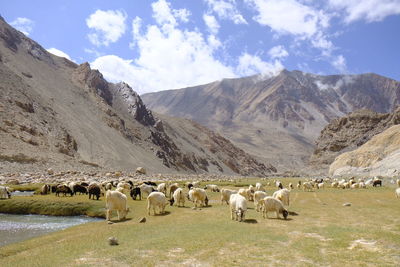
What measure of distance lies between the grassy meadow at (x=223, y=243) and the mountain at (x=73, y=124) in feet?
181

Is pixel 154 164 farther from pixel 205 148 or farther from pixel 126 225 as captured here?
pixel 126 225

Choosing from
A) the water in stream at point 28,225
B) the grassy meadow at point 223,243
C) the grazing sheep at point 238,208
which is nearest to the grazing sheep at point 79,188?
the water in stream at point 28,225

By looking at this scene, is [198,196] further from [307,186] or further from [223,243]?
[307,186]

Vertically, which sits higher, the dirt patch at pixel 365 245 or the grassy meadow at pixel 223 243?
the dirt patch at pixel 365 245

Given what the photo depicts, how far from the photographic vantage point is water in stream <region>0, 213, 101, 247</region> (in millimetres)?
21438

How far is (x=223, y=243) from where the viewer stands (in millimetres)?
14992

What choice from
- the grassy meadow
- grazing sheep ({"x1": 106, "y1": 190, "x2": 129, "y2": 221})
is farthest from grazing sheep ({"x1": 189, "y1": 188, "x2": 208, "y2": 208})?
grazing sheep ({"x1": 106, "y1": 190, "x2": 129, "y2": 221})

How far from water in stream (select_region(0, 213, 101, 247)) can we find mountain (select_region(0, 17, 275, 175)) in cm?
4217

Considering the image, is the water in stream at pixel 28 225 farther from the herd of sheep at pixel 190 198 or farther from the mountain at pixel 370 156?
the mountain at pixel 370 156

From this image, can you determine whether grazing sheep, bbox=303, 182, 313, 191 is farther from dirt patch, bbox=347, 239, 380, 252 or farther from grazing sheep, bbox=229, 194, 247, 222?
dirt patch, bbox=347, 239, 380, 252

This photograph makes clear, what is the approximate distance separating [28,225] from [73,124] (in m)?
85.5

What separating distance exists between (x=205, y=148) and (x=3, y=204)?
159710 mm

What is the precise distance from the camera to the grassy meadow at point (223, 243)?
12773 millimetres

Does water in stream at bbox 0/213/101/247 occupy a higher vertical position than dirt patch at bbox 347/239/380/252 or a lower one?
lower
